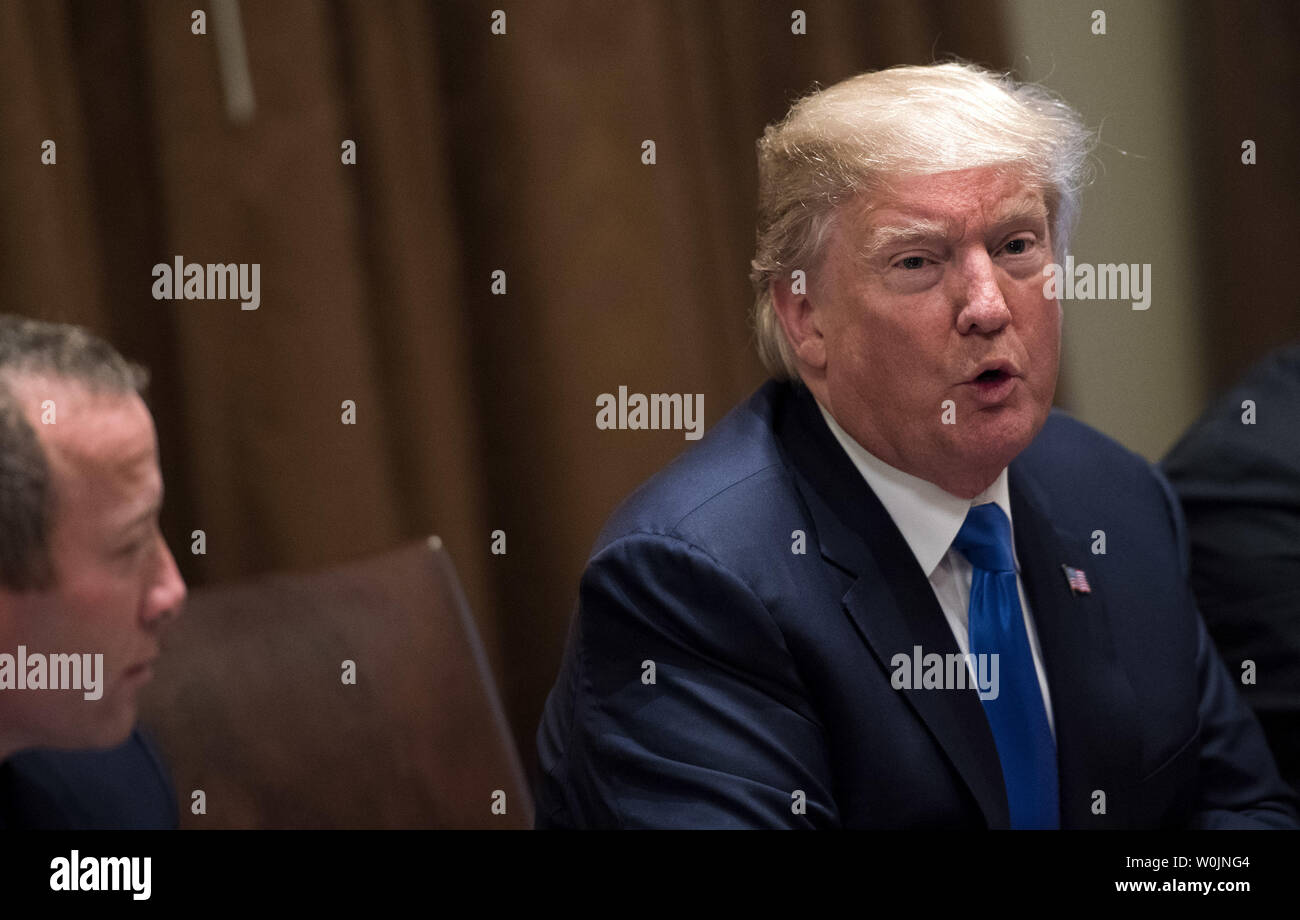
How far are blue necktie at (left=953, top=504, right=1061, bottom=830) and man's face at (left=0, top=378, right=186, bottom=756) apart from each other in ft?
3.11

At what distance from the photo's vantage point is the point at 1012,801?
1.43m

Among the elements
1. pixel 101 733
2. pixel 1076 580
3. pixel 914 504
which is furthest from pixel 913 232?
pixel 101 733

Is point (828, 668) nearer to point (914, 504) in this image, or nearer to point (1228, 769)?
point (914, 504)

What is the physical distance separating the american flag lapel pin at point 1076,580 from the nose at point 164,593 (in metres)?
1.07

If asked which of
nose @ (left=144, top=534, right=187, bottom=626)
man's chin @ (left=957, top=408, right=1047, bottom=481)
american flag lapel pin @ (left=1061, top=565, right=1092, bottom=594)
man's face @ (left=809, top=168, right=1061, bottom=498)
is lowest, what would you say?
american flag lapel pin @ (left=1061, top=565, right=1092, bottom=594)

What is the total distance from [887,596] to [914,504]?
12 centimetres

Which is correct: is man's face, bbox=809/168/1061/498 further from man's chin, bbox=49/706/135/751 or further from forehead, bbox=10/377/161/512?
man's chin, bbox=49/706/135/751

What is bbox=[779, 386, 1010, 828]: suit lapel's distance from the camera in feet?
4.48

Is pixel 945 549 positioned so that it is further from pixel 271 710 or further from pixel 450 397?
pixel 271 710

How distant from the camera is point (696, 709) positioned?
1.33 m

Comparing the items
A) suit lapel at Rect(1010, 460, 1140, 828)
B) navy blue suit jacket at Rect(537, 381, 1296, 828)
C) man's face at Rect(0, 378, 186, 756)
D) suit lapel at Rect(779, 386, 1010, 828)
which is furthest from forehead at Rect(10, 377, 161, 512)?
suit lapel at Rect(1010, 460, 1140, 828)
